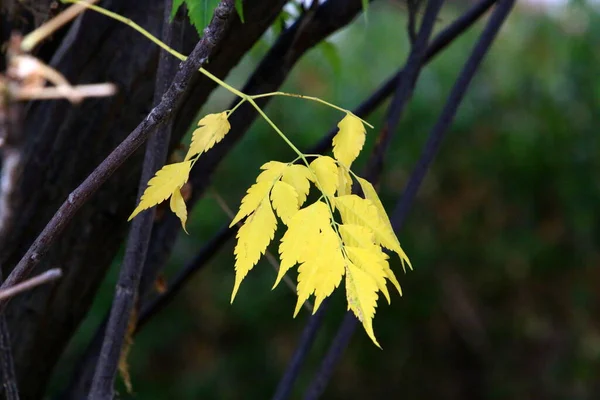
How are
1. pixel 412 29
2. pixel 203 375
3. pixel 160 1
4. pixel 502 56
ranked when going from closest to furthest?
1. pixel 160 1
2. pixel 412 29
3. pixel 203 375
4. pixel 502 56

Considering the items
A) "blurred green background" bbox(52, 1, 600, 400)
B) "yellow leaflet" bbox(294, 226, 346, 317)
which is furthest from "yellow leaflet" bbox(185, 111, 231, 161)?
"blurred green background" bbox(52, 1, 600, 400)

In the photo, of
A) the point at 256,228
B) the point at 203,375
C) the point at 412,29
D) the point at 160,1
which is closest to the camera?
the point at 256,228

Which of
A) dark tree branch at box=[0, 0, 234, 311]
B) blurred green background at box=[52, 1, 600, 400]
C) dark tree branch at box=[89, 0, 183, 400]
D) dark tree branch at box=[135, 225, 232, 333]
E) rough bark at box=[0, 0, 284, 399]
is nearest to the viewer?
dark tree branch at box=[0, 0, 234, 311]

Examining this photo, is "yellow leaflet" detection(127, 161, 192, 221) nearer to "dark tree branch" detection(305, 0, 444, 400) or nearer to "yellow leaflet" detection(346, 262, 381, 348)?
"yellow leaflet" detection(346, 262, 381, 348)

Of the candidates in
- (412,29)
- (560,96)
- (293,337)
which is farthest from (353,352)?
(412,29)

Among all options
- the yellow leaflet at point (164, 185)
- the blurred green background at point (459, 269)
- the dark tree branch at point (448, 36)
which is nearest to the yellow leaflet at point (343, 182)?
the yellow leaflet at point (164, 185)

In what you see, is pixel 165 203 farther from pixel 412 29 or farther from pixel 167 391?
pixel 167 391

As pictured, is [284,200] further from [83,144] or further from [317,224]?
[83,144]
